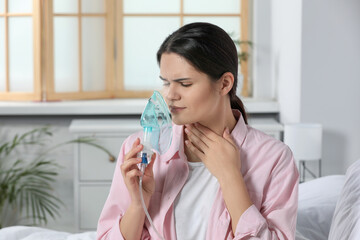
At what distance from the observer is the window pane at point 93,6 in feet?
13.6

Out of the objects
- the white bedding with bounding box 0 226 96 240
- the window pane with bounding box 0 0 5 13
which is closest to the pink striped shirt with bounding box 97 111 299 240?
the white bedding with bounding box 0 226 96 240

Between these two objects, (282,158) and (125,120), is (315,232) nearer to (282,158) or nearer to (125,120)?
(282,158)

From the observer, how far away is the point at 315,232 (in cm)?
230

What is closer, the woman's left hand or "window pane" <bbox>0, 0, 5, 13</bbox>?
the woman's left hand

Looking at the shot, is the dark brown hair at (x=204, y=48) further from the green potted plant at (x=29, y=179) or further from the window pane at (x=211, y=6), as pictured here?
the window pane at (x=211, y=6)

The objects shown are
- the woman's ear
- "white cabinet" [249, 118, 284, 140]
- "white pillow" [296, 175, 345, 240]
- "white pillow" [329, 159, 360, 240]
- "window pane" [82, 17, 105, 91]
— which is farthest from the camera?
"window pane" [82, 17, 105, 91]

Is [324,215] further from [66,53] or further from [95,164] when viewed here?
[66,53]

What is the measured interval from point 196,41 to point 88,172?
2.26 meters

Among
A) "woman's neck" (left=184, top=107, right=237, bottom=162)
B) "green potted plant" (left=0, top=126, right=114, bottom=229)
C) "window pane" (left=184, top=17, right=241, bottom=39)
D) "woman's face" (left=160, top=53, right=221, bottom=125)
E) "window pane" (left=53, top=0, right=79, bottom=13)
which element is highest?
"window pane" (left=53, top=0, right=79, bottom=13)

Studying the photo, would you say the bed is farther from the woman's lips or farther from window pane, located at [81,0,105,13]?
window pane, located at [81,0,105,13]

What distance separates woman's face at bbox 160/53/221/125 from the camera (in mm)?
1583

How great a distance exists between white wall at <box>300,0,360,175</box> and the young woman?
186 centimetres

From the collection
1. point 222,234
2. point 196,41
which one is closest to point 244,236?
point 222,234

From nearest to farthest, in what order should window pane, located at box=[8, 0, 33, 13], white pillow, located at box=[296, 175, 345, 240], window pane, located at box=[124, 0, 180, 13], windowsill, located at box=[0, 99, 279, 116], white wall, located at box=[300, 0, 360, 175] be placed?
white pillow, located at box=[296, 175, 345, 240] < white wall, located at box=[300, 0, 360, 175] < windowsill, located at box=[0, 99, 279, 116] < window pane, located at box=[8, 0, 33, 13] < window pane, located at box=[124, 0, 180, 13]
